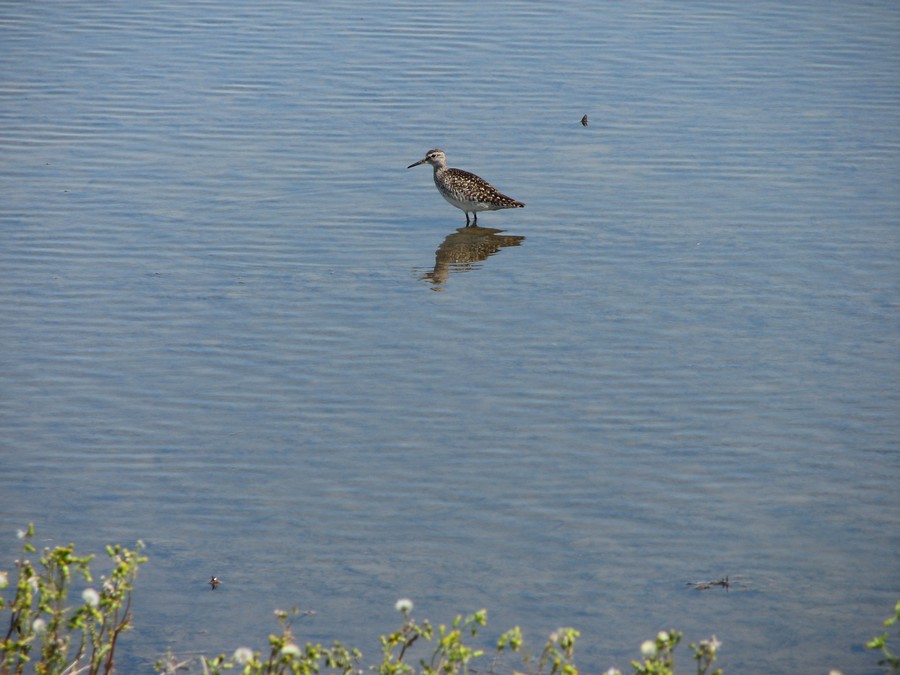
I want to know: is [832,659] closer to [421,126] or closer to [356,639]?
[356,639]

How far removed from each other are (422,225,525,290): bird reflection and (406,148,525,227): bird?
0.32 meters

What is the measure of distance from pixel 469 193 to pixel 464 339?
3983 millimetres

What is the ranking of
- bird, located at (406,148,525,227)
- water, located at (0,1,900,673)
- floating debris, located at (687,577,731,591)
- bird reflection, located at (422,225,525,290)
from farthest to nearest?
bird, located at (406,148,525,227)
bird reflection, located at (422,225,525,290)
water, located at (0,1,900,673)
floating debris, located at (687,577,731,591)

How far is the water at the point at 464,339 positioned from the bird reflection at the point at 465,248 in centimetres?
6

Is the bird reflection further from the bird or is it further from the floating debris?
the floating debris

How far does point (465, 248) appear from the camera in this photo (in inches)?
607

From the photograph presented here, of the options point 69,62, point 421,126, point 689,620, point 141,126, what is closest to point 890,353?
point 689,620

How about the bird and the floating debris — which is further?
the bird

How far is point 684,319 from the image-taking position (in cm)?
1275

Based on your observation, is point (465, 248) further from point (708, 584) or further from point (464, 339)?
point (708, 584)

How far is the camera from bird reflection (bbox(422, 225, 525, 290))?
568 inches

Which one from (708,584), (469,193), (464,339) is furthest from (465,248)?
(708,584)

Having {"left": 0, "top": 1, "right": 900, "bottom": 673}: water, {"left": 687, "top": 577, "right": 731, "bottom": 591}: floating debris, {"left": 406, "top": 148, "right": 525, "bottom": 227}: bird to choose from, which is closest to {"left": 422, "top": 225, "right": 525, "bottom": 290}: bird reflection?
{"left": 0, "top": 1, "right": 900, "bottom": 673}: water

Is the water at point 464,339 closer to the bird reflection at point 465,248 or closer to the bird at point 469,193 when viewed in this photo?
the bird reflection at point 465,248
